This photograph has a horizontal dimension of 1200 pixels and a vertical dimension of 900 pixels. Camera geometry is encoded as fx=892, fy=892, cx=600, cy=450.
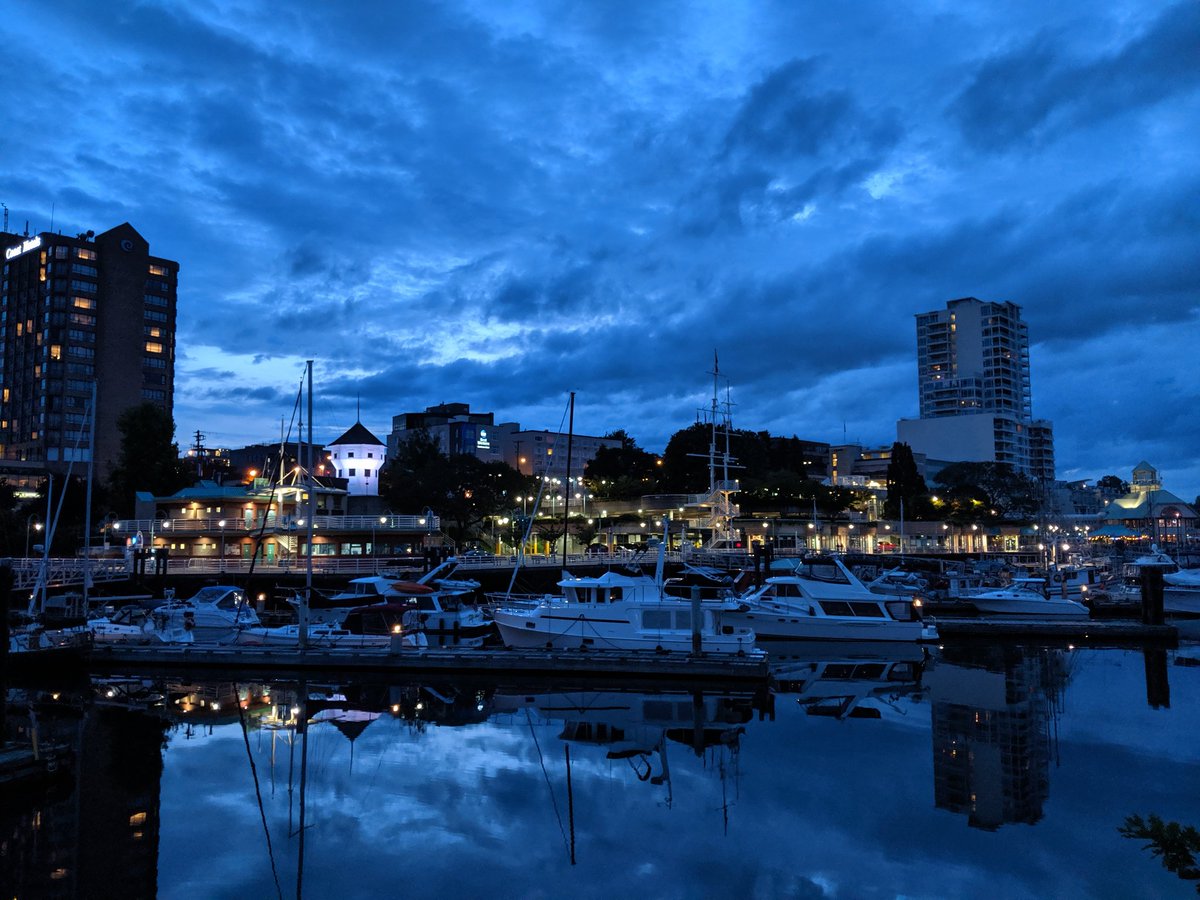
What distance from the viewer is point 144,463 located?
87938 millimetres

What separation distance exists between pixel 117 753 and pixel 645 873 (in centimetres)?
1414

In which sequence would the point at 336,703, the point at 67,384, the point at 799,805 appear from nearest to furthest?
the point at 799,805, the point at 336,703, the point at 67,384

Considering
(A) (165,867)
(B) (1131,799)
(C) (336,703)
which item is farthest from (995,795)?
(C) (336,703)

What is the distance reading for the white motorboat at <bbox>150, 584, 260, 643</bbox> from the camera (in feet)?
119

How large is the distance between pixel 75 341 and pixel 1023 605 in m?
124

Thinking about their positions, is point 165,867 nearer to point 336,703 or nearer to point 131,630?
point 336,703

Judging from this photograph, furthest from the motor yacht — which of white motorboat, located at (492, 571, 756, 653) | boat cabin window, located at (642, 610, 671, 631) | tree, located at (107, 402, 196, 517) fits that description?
tree, located at (107, 402, 196, 517)

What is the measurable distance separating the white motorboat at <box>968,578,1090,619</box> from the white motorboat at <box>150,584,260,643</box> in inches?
1537

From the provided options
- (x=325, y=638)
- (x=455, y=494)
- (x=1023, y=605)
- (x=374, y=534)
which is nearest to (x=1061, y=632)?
(x=1023, y=605)

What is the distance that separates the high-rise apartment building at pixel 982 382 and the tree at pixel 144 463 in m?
129

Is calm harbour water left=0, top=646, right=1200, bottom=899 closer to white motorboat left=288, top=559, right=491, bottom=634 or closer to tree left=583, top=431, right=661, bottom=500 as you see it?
white motorboat left=288, top=559, right=491, bottom=634

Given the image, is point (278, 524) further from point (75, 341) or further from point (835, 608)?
point (75, 341)

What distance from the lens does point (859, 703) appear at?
28016 millimetres

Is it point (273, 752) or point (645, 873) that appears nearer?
point (645, 873)
